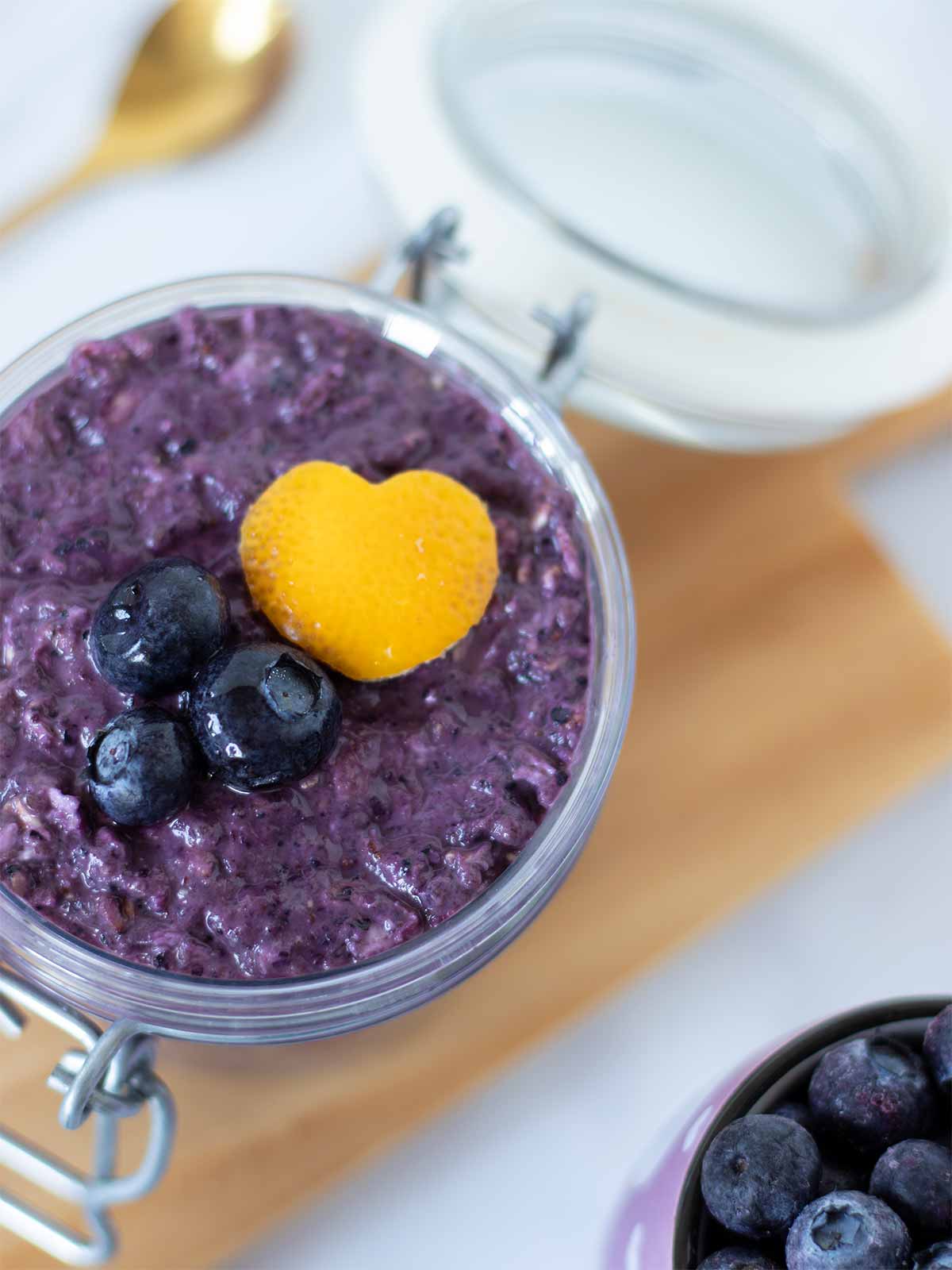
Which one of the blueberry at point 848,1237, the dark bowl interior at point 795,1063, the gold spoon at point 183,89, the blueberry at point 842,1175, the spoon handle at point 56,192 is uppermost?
the gold spoon at point 183,89

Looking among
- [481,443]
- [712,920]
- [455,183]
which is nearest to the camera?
[481,443]

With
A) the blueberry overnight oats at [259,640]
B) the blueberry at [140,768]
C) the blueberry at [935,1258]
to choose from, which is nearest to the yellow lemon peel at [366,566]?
the blueberry overnight oats at [259,640]

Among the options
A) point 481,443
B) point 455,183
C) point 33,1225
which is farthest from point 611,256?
point 33,1225

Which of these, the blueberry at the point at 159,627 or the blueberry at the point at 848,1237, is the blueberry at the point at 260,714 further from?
the blueberry at the point at 848,1237

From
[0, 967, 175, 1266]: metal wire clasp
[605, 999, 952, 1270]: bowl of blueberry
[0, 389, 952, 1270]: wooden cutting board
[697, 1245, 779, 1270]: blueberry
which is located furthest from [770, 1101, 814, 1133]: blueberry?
[0, 967, 175, 1266]: metal wire clasp

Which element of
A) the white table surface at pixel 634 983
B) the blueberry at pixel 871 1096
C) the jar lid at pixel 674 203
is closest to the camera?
the blueberry at pixel 871 1096

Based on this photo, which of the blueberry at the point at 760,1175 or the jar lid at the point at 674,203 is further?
the jar lid at the point at 674,203

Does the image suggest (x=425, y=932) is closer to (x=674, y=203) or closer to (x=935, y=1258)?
(x=935, y=1258)

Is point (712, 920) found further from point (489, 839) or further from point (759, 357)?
point (759, 357)

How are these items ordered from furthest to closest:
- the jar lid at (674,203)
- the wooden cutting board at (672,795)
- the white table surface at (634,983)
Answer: the jar lid at (674,203) → the white table surface at (634,983) → the wooden cutting board at (672,795)
